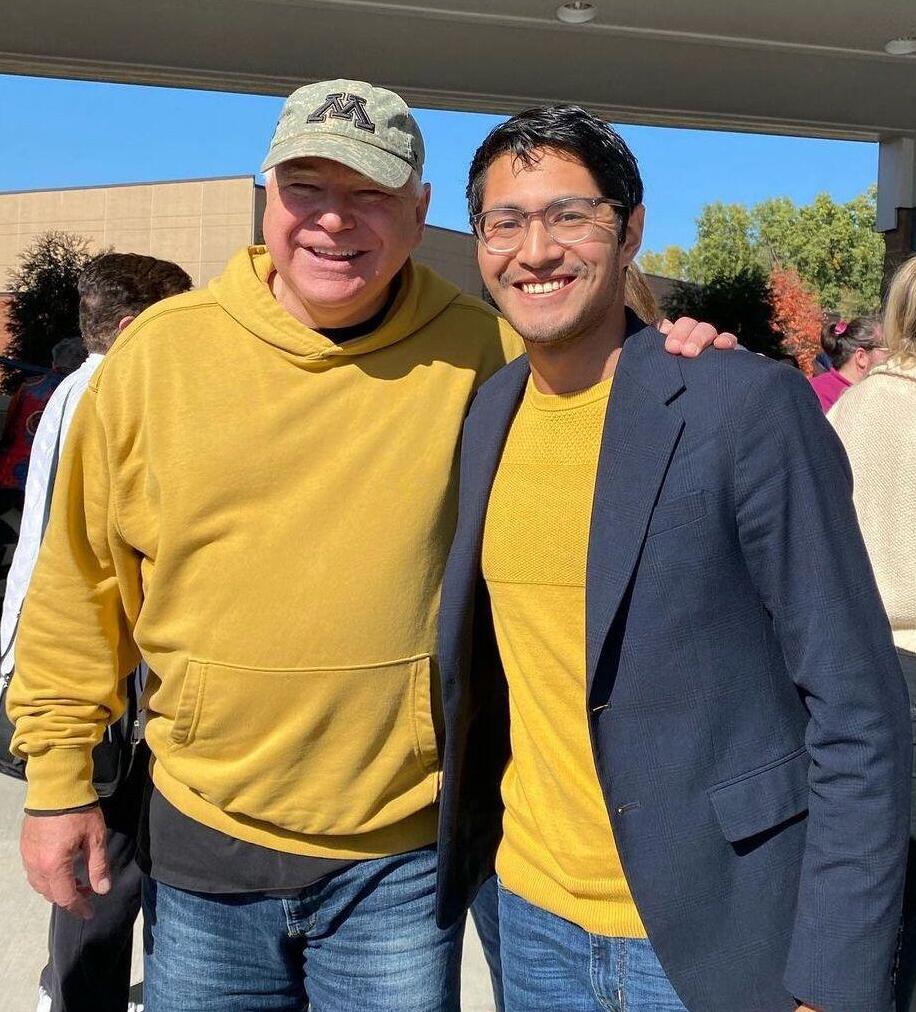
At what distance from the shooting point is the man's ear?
1832 millimetres

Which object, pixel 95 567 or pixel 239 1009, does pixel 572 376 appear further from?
pixel 239 1009

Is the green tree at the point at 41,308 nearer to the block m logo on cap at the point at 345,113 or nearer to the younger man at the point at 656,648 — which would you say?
the block m logo on cap at the point at 345,113

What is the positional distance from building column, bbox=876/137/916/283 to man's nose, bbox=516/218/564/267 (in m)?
11.0

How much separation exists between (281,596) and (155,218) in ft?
108

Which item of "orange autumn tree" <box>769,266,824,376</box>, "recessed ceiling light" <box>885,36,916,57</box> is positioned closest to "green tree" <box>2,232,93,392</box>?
"recessed ceiling light" <box>885,36,916,57</box>

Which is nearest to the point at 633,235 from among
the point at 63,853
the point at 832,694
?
the point at 832,694

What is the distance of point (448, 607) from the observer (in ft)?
6.22

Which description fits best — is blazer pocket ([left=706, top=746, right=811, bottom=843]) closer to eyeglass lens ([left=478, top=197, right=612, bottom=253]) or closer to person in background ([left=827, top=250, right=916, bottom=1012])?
eyeglass lens ([left=478, top=197, right=612, bottom=253])

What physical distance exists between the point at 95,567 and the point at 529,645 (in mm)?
834

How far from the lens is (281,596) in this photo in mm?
1933

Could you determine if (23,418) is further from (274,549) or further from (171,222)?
(171,222)

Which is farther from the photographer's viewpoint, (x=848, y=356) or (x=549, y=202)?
(x=848, y=356)

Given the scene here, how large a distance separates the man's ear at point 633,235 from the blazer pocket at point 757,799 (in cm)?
79

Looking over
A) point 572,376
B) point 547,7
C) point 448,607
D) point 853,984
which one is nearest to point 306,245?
point 572,376
